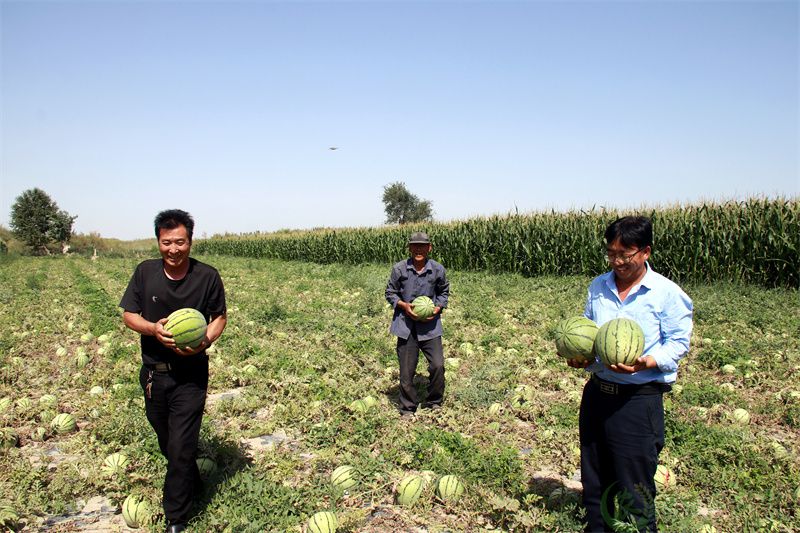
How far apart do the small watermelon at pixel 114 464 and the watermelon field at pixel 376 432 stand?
20mm

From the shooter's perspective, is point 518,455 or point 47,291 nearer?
point 518,455

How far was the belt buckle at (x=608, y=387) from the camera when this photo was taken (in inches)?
134

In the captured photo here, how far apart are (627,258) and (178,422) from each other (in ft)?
11.3

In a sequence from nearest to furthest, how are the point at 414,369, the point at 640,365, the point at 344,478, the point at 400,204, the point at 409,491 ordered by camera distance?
the point at 640,365 < the point at 409,491 < the point at 344,478 < the point at 414,369 < the point at 400,204

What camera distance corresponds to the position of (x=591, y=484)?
11.9ft

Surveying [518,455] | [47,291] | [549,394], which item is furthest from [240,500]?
[47,291]

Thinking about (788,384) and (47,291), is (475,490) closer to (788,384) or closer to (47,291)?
(788,384)

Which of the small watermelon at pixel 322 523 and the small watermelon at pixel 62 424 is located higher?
the small watermelon at pixel 62 424

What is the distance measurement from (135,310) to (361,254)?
29.0 metres

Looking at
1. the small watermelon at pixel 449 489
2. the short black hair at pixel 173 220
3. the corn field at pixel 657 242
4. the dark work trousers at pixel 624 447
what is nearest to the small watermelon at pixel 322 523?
the small watermelon at pixel 449 489

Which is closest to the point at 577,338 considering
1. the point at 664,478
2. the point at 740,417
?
the point at 664,478

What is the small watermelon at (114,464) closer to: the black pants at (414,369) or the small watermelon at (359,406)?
the small watermelon at (359,406)

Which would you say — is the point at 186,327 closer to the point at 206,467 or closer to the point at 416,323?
the point at 206,467

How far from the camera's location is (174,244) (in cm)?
388
